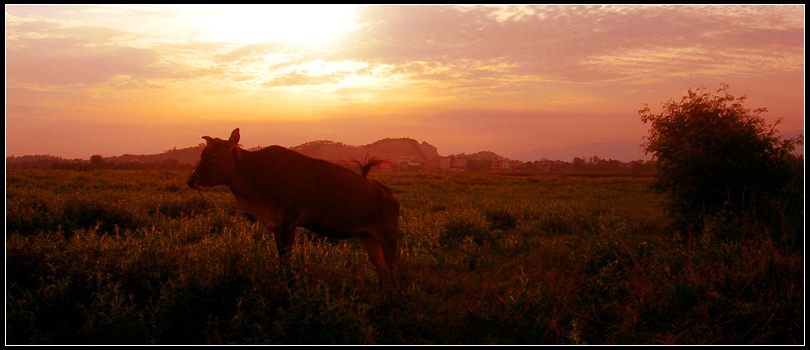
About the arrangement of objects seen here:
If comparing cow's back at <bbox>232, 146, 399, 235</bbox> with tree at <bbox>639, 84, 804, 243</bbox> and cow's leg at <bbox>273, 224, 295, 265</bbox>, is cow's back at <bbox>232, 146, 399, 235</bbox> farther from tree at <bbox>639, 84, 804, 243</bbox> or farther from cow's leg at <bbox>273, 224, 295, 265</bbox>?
tree at <bbox>639, 84, 804, 243</bbox>

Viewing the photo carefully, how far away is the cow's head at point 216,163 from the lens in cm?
563

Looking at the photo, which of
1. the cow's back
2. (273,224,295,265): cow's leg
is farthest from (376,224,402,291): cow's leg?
(273,224,295,265): cow's leg

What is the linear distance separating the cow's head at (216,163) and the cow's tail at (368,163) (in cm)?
153

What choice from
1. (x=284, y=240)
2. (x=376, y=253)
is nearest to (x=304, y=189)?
(x=284, y=240)

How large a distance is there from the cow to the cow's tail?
0.44 metres

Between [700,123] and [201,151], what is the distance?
37.7ft

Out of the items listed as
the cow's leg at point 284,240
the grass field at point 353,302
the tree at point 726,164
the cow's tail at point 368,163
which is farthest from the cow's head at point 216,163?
the tree at point 726,164

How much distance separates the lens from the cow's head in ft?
18.5

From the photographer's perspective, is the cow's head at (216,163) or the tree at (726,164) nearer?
the cow's head at (216,163)

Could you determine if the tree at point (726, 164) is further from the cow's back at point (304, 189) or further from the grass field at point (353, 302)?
the cow's back at point (304, 189)

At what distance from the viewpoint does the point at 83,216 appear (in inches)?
482

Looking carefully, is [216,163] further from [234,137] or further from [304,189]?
[304,189]

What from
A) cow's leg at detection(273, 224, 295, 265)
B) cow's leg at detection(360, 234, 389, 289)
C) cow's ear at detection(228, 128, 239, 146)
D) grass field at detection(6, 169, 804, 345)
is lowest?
grass field at detection(6, 169, 804, 345)

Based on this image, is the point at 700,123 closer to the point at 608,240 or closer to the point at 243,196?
the point at 608,240
